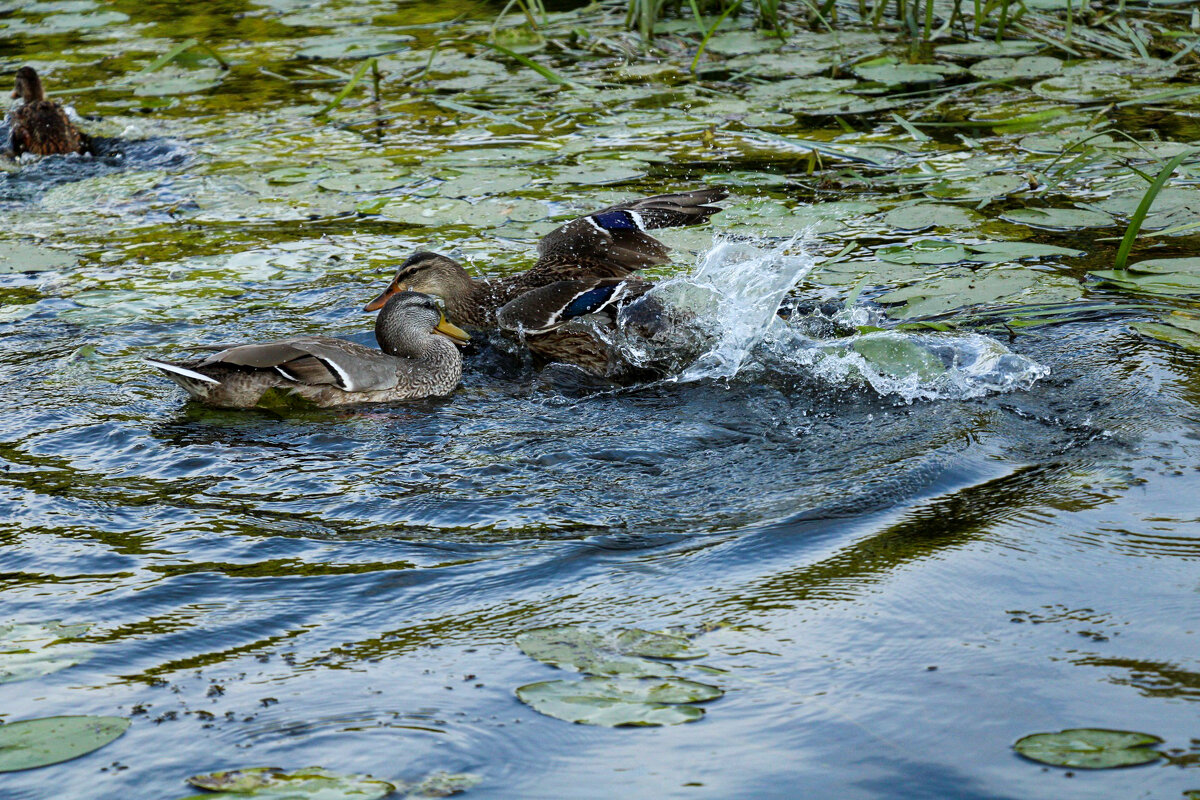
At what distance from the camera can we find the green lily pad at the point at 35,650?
3.02m

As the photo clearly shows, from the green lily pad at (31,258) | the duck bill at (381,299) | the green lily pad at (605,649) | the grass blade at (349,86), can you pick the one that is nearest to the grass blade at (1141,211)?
the green lily pad at (605,649)

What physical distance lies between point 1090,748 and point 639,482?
193 cm

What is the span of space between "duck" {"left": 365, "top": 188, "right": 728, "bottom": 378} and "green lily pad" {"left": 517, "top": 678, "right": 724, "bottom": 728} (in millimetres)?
2881

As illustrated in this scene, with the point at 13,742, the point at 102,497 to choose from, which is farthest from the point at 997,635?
the point at 102,497

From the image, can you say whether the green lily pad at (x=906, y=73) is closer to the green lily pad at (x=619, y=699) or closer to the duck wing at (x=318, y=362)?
the duck wing at (x=318, y=362)

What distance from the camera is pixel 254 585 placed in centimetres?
351

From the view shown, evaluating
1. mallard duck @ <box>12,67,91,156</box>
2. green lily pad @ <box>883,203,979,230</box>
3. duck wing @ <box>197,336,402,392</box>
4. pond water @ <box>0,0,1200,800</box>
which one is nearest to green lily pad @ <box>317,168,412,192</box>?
pond water @ <box>0,0,1200,800</box>

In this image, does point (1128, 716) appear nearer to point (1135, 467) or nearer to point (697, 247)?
point (1135, 467)

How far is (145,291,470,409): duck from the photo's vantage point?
16.4ft

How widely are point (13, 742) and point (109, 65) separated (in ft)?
31.9

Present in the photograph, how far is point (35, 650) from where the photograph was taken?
3.13 metres

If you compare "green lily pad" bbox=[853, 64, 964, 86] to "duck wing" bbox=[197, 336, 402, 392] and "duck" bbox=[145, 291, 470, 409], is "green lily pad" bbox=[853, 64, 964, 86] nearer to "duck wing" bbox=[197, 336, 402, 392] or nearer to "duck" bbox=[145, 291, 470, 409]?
"duck" bbox=[145, 291, 470, 409]

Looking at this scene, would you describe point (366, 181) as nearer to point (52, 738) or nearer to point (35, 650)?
point (35, 650)

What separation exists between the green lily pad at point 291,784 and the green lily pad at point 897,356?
2.86m
